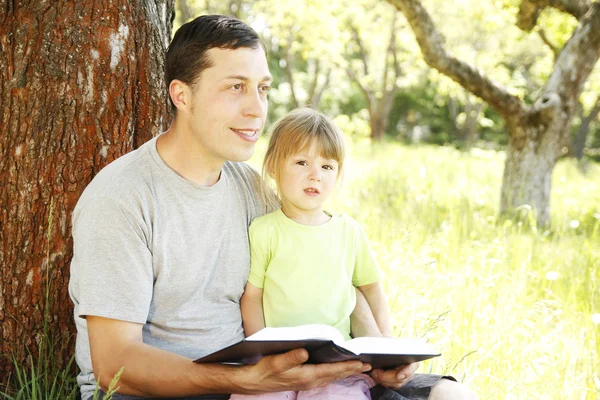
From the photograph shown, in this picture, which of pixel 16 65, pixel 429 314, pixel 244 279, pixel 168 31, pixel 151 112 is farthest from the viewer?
pixel 429 314

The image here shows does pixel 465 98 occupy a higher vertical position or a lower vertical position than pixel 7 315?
higher

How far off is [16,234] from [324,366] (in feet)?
4.91

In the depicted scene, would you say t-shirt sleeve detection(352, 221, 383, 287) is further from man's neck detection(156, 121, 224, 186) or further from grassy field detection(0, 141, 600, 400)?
man's neck detection(156, 121, 224, 186)

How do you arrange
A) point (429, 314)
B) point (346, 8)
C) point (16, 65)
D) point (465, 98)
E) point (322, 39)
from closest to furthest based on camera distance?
1. point (16, 65)
2. point (429, 314)
3. point (322, 39)
4. point (346, 8)
5. point (465, 98)

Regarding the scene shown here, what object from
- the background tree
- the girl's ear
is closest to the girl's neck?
the girl's ear

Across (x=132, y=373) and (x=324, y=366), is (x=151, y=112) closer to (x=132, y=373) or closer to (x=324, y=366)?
(x=132, y=373)

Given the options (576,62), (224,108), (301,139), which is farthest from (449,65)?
(224,108)

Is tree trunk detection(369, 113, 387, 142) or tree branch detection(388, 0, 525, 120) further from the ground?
tree trunk detection(369, 113, 387, 142)

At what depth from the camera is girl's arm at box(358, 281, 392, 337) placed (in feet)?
Result: 8.36

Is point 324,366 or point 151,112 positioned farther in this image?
point 151,112

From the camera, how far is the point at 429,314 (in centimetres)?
338

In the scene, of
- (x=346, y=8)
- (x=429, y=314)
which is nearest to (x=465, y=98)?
(x=346, y=8)

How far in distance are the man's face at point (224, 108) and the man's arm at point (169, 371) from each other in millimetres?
706

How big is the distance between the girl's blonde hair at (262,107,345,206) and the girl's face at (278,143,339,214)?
2 centimetres
